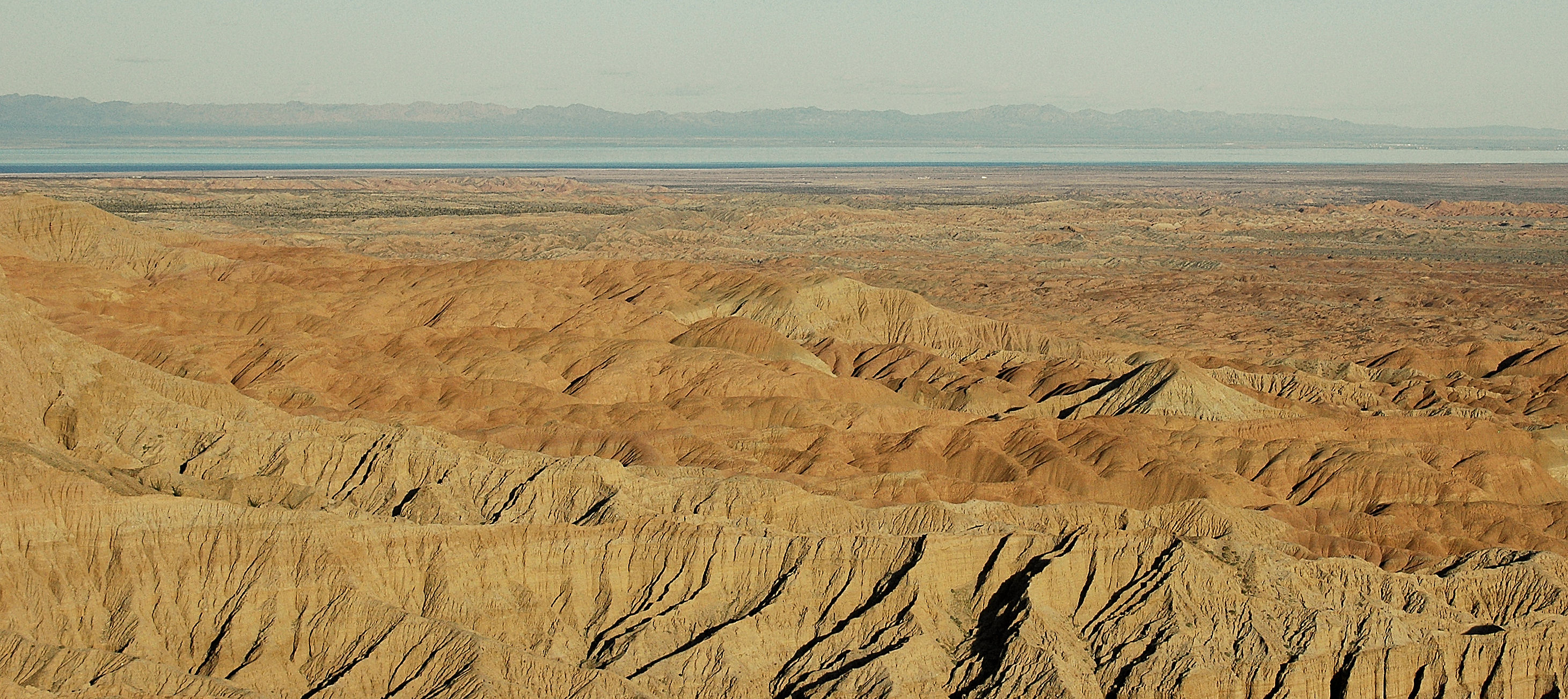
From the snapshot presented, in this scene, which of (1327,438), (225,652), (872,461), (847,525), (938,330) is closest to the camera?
(225,652)

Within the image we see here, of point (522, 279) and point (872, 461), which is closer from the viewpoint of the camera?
point (872, 461)

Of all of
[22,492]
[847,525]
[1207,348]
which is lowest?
[1207,348]

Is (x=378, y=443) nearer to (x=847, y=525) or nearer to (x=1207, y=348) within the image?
(x=847, y=525)

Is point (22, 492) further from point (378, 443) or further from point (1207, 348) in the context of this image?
point (1207, 348)

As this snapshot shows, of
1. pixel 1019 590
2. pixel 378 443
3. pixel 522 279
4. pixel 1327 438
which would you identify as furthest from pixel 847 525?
pixel 522 279

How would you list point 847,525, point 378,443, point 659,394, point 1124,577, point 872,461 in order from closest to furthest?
point 1124,577
point 847,525
point 378,443
point 872,461
point 659,394

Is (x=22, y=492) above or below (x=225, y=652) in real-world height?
above

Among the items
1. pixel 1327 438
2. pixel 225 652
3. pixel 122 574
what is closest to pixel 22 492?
pixel 122 574
